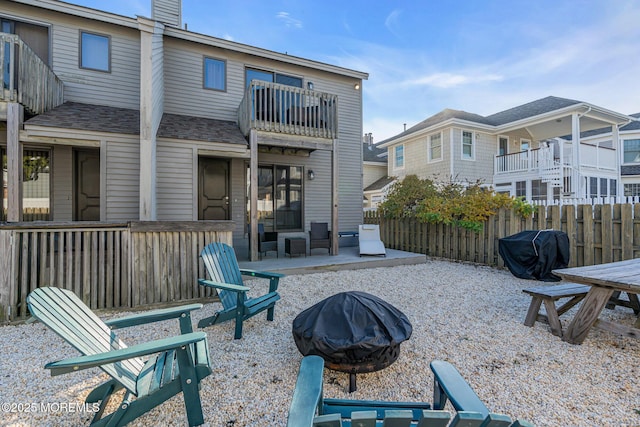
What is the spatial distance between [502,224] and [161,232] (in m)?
6.97

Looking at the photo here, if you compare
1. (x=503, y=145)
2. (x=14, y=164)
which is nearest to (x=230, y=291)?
(x=14, y=164)

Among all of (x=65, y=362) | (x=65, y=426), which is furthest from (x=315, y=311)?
(x=65, y=426)

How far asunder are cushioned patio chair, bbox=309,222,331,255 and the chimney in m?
6.99

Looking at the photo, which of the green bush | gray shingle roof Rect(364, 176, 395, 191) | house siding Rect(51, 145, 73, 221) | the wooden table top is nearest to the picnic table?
the wooden table top

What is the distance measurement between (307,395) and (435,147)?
1489cm

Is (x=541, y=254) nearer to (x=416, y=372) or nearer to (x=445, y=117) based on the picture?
(x=416, y=372)

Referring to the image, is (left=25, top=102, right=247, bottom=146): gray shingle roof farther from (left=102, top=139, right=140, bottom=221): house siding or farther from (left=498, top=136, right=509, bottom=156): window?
(left=498, top=136, right=509, bottom=156): window

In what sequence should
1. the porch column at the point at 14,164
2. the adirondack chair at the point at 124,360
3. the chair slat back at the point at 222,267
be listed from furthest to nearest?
the porch column at the point at 14,164
the chair slat back at the point at 222,267
the adirondack chair at the point at 124,360

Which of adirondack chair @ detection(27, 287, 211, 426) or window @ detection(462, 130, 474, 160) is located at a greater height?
window @ detection(462, 130, 474, 160)

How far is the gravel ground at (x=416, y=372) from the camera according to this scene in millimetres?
1940

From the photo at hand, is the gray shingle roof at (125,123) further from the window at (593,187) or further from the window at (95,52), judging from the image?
the window at (593,187)

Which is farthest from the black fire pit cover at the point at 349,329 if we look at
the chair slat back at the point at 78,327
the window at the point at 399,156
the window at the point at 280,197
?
the window at the point at 399,156

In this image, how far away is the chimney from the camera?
819cm

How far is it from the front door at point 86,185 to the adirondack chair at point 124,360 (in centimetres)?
640
